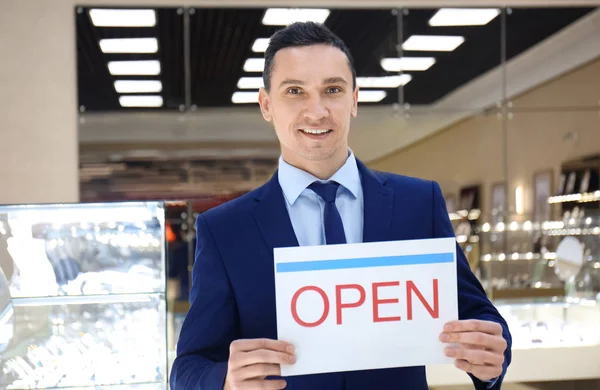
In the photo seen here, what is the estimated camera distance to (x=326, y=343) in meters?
1.30

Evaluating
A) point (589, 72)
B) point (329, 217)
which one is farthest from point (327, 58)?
point (589, 72)

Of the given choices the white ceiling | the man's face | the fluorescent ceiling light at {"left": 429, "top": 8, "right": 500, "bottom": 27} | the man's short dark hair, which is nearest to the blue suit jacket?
the man's face

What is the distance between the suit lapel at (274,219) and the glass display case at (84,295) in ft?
3.02

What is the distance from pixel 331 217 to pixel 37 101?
4.96 metres

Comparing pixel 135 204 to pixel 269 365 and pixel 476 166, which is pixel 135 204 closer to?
pixel 269 365

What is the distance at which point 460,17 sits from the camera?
6059mm

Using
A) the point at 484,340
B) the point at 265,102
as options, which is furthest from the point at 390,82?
the point at 484,340

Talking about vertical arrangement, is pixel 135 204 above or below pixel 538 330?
above

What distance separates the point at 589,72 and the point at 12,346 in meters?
5.14

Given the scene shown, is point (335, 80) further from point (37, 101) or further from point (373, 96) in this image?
point (37, 101)

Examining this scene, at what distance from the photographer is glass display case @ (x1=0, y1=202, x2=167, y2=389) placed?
88.2 inches

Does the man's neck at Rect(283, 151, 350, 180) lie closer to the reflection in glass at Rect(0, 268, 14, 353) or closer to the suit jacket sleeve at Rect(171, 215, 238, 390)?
the suit jacket sleeve at Rect(171, 215, 238, 390)

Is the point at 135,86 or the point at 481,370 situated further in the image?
the point at 135,86

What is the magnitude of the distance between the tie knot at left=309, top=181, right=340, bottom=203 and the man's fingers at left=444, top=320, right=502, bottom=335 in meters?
0.30
